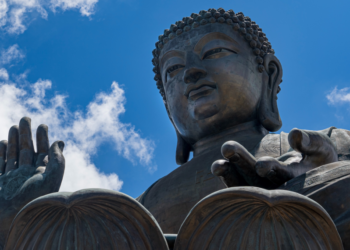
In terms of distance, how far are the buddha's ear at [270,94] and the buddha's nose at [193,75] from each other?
1109 mm

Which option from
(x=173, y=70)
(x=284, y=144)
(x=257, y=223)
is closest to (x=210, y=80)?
(x=173, y=70)

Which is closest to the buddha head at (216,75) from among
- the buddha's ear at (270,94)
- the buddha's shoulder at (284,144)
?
the buddha's ear at (270,94)

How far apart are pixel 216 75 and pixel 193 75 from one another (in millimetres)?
329

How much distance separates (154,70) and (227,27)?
1609 millimetres

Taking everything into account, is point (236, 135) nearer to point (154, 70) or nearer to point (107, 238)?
point (154, 70)

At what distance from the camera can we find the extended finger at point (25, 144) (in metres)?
6.48

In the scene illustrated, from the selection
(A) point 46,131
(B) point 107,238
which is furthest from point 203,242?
(A) point 46,131

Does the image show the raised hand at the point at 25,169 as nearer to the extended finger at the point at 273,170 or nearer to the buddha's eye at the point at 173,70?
the buddha's eye at the point at 173,70

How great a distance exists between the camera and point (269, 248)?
3902 mm

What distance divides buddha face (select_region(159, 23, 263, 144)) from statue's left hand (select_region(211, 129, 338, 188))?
221cm

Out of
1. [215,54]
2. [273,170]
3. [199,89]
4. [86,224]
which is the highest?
[215,54]

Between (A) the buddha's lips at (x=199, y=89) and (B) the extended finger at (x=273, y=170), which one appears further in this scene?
(A) the buddha's lips at (x=199, y=89)

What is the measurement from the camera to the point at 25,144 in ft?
21.6

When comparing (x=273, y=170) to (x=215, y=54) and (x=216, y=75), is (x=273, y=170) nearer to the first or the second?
(x=216, y=75)
